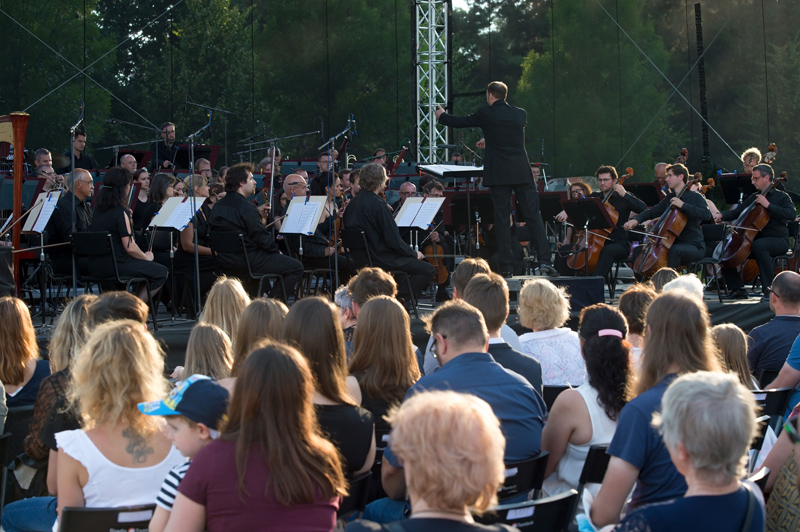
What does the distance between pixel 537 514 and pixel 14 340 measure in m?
2.44

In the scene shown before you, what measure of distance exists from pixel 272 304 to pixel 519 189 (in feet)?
15.6

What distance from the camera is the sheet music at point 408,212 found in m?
7.43

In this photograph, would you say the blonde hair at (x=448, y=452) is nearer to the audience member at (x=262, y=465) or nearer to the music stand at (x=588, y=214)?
the audience member at (x=262, y=465)

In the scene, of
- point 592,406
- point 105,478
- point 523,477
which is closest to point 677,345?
point 592,406

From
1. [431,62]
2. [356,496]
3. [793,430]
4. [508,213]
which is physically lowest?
[356,496]

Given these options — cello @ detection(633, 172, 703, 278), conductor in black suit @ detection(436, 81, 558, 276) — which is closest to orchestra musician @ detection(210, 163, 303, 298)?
conductor in black suit @ detection(436, 81, 558, 276)

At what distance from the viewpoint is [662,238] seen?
801 cm

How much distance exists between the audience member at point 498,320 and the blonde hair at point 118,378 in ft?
4.51

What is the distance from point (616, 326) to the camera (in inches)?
126

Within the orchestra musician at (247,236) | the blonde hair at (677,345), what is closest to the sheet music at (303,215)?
the orchestra musician at (247,236)

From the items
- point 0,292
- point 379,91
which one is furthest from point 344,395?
point 379,91

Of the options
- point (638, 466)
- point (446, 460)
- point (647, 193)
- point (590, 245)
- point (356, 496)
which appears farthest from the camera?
point (647, 193)

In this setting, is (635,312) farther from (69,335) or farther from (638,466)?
(69,335)

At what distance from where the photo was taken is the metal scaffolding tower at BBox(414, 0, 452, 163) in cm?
1510
